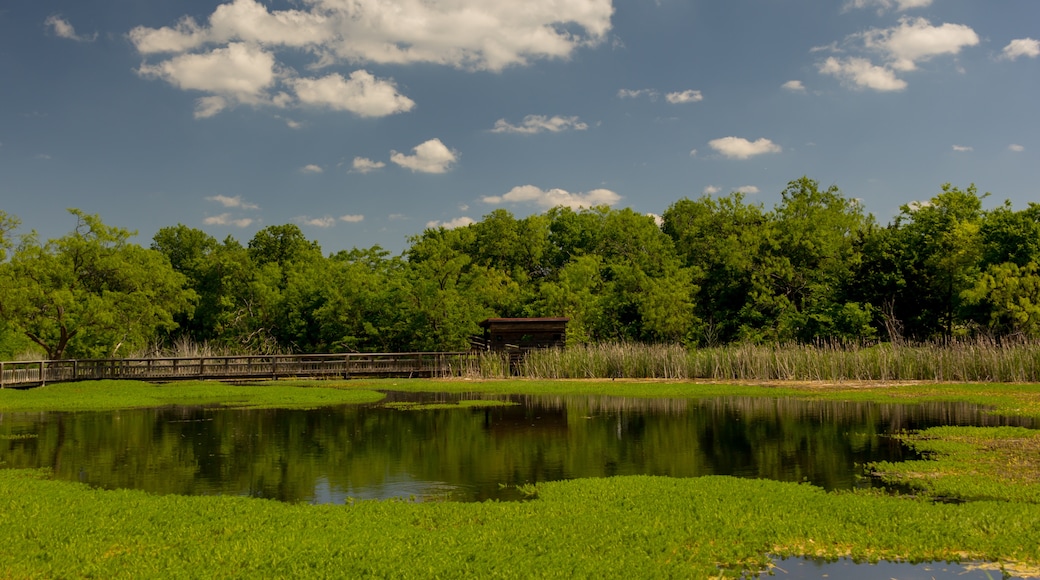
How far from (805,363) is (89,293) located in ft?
120

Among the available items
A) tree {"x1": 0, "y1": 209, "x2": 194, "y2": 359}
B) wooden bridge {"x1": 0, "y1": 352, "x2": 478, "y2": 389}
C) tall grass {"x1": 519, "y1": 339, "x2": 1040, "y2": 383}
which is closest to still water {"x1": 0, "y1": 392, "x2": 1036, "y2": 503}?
tall grass {"x1": 519, "y1": 339, "x2": 1040, "y2": 383}

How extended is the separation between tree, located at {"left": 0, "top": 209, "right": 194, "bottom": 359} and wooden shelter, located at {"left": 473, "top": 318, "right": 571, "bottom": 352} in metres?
19.2

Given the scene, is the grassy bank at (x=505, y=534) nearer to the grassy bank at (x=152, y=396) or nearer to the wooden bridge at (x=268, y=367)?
the grassy bank at (x=152, y=396)

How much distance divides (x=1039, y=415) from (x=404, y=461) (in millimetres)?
15835

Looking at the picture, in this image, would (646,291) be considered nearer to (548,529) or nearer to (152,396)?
(152,396)

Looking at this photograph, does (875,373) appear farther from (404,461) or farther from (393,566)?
(393,566)

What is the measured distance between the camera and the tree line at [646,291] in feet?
133

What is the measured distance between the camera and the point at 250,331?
59000 mm

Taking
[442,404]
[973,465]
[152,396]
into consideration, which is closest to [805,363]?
[442,404]

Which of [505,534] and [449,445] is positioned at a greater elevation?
[505,534]

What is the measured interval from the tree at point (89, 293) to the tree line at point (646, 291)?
0.09m

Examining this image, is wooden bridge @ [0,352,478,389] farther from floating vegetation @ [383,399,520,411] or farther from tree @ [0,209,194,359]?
floating vegetation @ [383,399,520,411]

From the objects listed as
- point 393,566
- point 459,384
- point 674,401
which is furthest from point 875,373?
point 393,566

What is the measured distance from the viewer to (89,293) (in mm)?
42500
